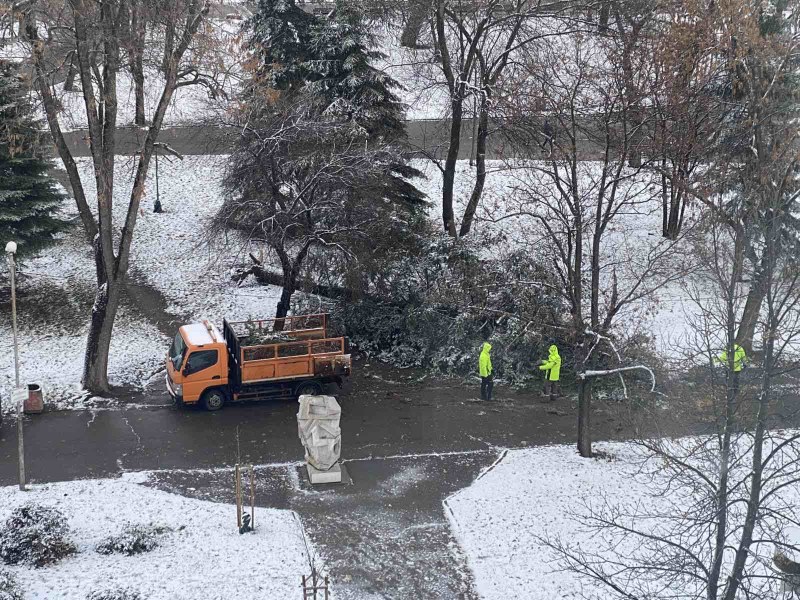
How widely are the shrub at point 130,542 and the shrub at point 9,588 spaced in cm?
145

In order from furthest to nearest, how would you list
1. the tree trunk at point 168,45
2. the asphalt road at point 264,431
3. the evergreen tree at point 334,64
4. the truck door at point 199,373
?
1. the evergreen tree at point 334,64
2. the truck door at point 199,373
3. the tree trunk at point 168,45
4. the asphalt road at point 264,431

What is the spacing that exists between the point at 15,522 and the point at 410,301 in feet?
41.2

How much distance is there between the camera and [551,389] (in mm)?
21156

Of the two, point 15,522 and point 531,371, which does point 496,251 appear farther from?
point 15,522

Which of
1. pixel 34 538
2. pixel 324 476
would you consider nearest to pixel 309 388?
pixel 324 476

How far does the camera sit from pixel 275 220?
72.4 ft

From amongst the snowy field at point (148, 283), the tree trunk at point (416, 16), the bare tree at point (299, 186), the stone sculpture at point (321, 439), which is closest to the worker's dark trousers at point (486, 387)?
the bare tree at point (299, 186)

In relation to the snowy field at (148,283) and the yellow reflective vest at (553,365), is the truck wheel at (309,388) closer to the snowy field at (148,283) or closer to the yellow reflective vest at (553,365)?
the snowy field at (148,283)

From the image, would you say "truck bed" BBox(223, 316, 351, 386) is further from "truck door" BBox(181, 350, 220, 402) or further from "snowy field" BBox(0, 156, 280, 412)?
"snowy field" BBox(0, 156, 280, 412)

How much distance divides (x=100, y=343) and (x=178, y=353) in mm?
2083

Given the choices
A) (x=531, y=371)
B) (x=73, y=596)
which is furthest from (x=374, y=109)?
(x=73, y=596)

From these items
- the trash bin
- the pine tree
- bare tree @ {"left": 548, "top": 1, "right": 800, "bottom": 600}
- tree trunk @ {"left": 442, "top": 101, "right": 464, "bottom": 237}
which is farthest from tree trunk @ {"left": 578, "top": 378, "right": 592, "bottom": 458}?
the pine tree

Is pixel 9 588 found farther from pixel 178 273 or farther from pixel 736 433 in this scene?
pixel 178 273

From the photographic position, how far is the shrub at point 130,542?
13807 millimetres
